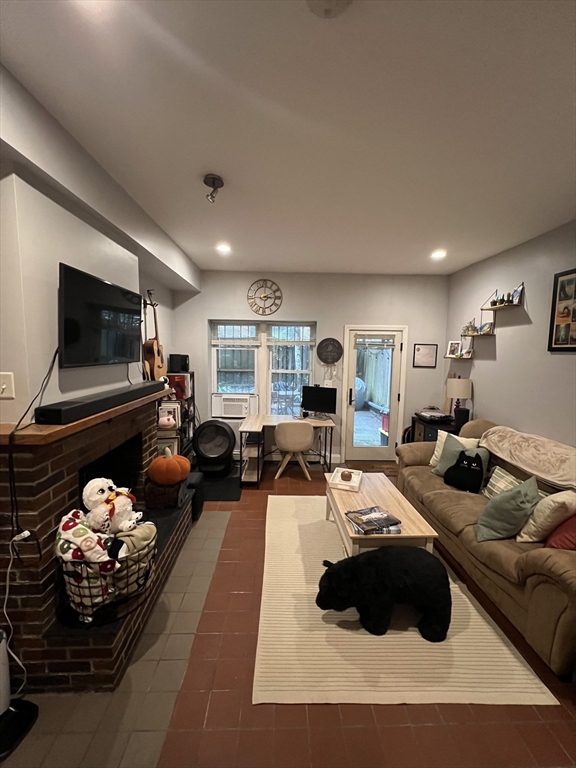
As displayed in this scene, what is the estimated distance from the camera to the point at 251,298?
4.42 meters

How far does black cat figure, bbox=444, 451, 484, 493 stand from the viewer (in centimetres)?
279

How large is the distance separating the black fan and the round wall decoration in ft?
5.33

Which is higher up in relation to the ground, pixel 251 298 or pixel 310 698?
pixel 251 298

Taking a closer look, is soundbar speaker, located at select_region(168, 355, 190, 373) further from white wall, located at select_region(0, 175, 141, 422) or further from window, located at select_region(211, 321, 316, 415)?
white wall, located at select_region(0, 175, 141, 422)

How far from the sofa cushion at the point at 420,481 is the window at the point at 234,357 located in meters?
2.41

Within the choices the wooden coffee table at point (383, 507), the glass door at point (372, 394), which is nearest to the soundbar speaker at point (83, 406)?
the wooden coffee table at point (383, 507)

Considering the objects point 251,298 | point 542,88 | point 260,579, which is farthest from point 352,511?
point 251,298

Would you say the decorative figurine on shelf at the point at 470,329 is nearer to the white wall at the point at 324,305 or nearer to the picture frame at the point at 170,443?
the white wall at the point at 324,305

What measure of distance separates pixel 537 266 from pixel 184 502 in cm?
373

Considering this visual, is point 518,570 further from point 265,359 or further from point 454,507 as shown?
point 265,359

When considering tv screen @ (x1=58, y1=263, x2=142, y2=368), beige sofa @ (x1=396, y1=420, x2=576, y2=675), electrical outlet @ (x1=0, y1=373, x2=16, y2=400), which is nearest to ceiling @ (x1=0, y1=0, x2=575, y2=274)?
tv screen @ (x1=58, y1=263, x2=142, y2=368)

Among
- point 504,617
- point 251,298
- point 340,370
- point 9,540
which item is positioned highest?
point 251,298

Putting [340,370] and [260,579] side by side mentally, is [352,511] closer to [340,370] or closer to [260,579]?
[260,579]

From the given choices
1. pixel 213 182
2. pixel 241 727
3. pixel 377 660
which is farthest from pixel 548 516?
pixel 213 182
